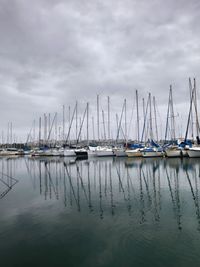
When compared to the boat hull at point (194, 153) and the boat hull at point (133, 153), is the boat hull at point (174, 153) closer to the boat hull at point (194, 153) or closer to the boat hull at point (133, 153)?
Result: the boat hull at point (194, 153)

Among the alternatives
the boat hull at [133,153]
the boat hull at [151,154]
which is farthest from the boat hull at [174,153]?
the boat hull at [133,153]

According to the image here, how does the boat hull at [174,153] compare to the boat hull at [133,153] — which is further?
the boat hull at [133,153]

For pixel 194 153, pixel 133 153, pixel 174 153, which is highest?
pixel 194 153

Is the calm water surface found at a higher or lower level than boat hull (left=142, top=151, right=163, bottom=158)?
lower

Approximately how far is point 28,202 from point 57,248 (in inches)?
325

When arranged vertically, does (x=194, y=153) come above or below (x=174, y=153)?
above

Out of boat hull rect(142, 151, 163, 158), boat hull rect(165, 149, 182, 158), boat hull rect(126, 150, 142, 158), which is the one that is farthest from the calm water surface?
boat hull rect(126, 150, 142, 158)

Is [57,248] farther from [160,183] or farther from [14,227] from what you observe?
[160,183]

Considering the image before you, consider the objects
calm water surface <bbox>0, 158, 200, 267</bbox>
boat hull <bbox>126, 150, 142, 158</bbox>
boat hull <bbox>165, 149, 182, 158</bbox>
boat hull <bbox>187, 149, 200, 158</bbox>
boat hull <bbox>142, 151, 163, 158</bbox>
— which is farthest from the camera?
boat hull <bbox>126, 150, 142, 158</bbox>

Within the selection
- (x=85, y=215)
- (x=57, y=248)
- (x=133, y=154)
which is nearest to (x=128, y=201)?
(x=85, y=215)

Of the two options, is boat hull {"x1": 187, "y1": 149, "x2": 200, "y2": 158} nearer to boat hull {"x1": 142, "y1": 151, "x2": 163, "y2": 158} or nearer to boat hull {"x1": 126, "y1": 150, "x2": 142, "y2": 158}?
boat hull {"x1": 142, "y1": 151, "x2": 163, "y2": 158}

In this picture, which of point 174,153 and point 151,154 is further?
point 151,154

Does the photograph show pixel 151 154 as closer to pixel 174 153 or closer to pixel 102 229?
pixel 174 153

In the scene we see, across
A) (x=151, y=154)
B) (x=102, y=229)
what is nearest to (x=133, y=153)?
(x=151, y=154)
